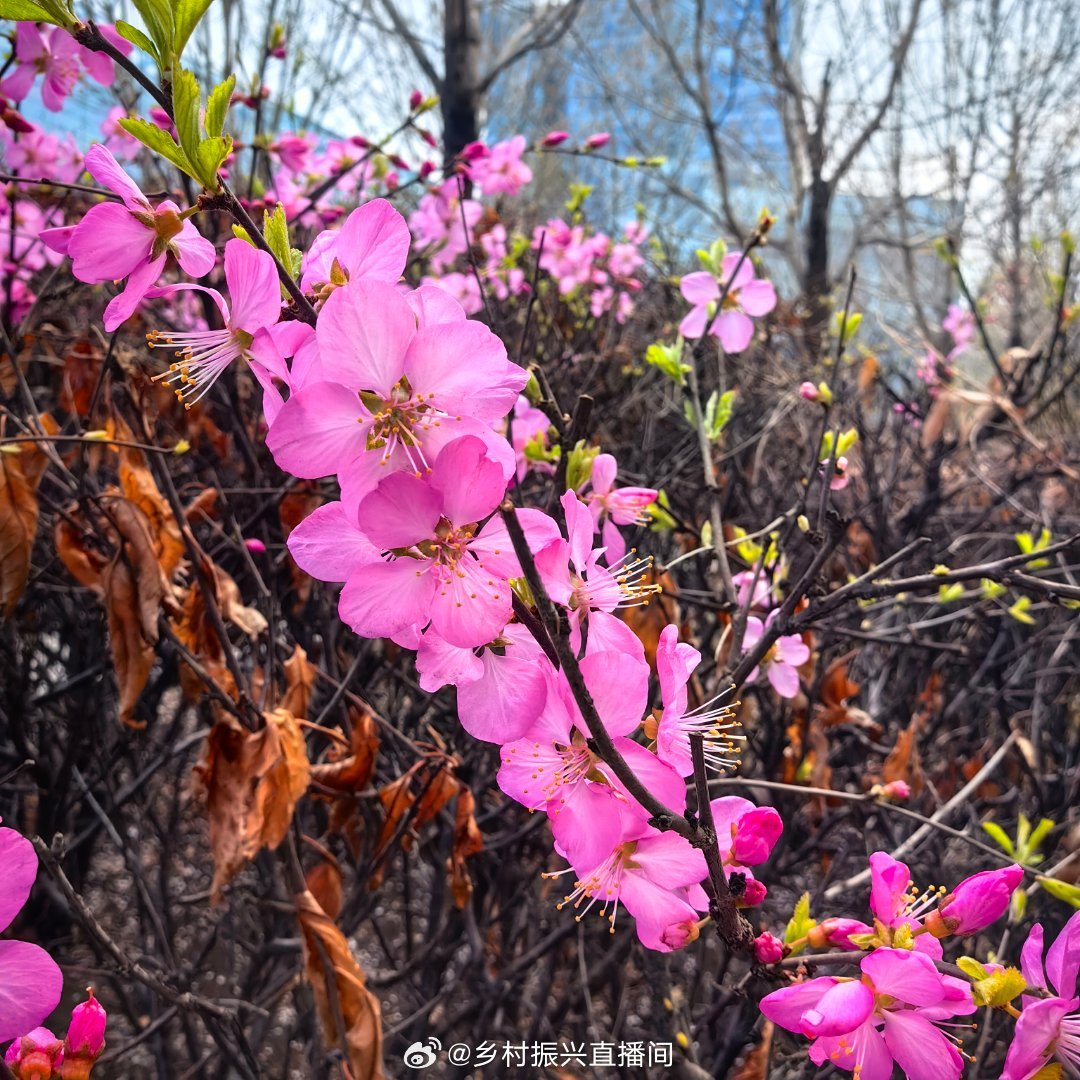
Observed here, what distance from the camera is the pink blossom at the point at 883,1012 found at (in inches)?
28.1

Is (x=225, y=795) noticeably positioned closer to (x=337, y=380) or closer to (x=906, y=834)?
(x=337, y=380)

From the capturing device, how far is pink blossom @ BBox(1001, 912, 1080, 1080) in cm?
76

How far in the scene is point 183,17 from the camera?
0.69m

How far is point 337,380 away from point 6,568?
1.13 metres

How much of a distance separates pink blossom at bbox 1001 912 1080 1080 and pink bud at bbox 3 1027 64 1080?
923 millimetres

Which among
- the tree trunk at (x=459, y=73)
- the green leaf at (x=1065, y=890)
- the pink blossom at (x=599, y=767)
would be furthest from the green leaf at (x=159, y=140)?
the tree trunk at (x=459, y=73)

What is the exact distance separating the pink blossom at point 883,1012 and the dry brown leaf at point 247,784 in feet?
2.73

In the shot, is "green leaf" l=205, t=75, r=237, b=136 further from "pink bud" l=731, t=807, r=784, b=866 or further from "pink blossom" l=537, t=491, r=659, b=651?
"pink bud" l=731, t=807, r=784, b=866

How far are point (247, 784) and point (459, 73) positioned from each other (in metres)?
8.57

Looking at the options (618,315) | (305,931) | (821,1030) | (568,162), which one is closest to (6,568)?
(305,931)

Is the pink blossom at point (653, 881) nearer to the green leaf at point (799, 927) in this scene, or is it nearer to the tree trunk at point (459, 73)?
the green leaf at point (799, 927)

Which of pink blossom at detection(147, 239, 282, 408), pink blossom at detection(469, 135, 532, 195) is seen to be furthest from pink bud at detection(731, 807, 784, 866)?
pink blossom at detection(469, 135, 532, 195)

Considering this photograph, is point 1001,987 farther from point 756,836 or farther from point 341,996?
point 341,996

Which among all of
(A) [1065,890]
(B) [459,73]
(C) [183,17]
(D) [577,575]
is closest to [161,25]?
(C) [183,17]
